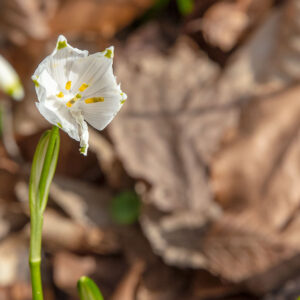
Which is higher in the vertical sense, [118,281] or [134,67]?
[134,67]

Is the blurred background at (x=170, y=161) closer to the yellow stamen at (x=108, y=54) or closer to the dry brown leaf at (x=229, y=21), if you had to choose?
the dry brown leaf at (x=229, y=21)

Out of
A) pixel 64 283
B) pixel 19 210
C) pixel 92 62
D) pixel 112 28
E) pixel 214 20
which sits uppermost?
pixel 92 62

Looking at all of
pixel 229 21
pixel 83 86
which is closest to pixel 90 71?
pixel 83 86

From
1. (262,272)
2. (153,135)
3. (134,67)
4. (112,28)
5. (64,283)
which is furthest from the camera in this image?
(112,28)

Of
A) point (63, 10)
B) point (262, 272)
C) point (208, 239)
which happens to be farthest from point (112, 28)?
point (262, 272)

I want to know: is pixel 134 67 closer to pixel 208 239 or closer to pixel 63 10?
pixel 63 10

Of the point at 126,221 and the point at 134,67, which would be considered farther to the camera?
the point at 134,67

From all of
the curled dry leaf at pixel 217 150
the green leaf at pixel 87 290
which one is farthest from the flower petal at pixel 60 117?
the curled dry leaf at pixel 217 150
